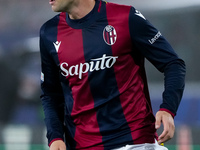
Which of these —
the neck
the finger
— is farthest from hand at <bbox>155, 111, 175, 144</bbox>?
the neck

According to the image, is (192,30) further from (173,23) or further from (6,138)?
(6,138)

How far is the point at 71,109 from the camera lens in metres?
2.32

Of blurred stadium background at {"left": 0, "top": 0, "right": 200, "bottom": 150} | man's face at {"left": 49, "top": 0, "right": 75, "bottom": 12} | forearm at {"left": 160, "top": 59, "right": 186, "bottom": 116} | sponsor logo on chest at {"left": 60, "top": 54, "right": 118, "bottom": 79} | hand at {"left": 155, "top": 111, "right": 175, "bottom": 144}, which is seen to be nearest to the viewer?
hand at {"left": 155, "top": 111, "right": 175, "bottom": 144}

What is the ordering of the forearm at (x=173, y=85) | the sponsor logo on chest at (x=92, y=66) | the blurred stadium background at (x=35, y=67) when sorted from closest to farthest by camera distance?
the forearm at (x=173, y=85), the sponsor logo on chest at (x=92, y=66), the blurred stadium background at (x=35, y=67)

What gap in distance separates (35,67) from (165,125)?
587 centimetres

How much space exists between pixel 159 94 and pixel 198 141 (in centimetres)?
111

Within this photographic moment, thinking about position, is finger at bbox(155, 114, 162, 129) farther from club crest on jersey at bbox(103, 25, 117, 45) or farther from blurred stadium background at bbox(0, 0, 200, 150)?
blurred stadium background at bbox(0, 0, 200, 150)

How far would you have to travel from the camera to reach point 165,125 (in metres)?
1.94

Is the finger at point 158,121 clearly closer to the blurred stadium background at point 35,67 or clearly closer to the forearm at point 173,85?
the forearm at point 173,85

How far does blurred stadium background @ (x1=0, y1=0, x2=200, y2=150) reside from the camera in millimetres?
6459

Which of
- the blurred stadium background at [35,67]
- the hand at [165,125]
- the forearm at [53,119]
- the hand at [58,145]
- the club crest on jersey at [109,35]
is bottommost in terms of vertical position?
the blurred stadium background at [35,67]

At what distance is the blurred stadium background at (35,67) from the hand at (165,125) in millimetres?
3906

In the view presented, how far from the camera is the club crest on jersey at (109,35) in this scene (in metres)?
2.24

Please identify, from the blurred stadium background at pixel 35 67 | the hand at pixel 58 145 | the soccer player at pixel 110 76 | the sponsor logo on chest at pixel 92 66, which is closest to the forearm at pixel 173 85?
the soccer player at pixel 110 76
